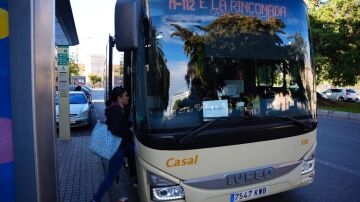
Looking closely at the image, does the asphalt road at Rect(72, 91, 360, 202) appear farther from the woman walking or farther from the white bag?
the white bag

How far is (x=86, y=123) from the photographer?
42.2ft

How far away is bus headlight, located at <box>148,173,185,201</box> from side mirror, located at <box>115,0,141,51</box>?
1274mm

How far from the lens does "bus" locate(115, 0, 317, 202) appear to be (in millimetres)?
3137

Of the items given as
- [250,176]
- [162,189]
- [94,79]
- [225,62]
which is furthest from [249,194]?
[94,79]

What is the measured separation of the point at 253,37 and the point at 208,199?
1.74 m

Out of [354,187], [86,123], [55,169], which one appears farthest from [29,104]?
[86,123]

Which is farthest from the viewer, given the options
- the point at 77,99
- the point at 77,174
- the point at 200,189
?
the point at 77,99

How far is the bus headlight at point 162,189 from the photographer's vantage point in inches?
124

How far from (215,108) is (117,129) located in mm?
1536

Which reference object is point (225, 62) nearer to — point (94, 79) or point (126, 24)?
point (126, 24)

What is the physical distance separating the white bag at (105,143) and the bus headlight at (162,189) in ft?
3.88

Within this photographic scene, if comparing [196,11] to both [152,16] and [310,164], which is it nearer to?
[152,16]

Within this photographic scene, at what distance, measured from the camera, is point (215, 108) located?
10.8 ft

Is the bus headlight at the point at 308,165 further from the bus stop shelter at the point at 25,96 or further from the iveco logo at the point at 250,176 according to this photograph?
the bus stop shelter at the point at 25,96
